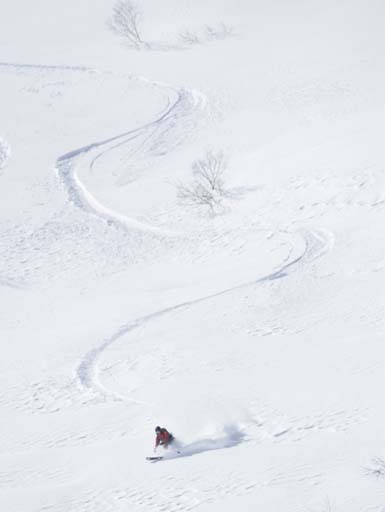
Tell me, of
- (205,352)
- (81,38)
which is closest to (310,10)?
(81,38)

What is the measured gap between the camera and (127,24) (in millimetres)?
59156

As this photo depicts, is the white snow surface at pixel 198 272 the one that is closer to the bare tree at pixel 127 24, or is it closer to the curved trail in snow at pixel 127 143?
the curved trail in snow at pixel 127 143

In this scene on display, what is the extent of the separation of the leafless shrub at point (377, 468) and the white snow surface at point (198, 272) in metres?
0.08

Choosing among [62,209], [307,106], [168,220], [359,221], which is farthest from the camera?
[307,106]

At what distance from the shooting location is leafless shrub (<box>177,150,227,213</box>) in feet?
109

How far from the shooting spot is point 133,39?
59000 millimetres

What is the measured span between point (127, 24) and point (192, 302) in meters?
39.4

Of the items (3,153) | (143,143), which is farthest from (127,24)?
(3,153)

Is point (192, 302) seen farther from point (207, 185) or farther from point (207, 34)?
point (207, 34)

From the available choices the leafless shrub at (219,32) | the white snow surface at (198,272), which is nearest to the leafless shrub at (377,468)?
the white snow surface at (198,272)

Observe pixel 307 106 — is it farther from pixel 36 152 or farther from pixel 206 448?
pixel 206 448

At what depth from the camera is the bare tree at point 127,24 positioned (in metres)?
58.4

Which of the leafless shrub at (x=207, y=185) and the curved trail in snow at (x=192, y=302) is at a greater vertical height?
the leafless shrub at (x=207, y=185)

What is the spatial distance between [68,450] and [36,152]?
27.9 m
